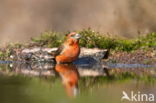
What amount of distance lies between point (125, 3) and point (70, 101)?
50.2 ft

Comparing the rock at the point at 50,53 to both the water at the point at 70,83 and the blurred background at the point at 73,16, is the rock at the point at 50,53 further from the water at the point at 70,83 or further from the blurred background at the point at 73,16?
the blurred background at the point at 73,16

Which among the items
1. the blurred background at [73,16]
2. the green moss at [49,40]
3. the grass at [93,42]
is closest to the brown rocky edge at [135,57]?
the grass at [93,42]

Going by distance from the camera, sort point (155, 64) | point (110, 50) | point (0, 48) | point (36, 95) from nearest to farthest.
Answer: point (36, 95) < point (155, 64) < point (110, 50) < point (0, 48)

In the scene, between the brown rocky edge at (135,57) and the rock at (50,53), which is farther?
the rock at (50,53)

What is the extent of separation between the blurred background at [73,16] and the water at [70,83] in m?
9.18

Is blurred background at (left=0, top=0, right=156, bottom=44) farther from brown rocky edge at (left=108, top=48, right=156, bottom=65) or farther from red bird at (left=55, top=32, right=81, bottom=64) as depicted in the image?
red bird at (left=55, top=32, right=81, bottom=64)

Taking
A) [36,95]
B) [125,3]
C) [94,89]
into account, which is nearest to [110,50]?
[94,89]

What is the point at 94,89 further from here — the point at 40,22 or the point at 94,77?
the point at 40,22

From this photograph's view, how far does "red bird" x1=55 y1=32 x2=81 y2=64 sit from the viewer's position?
15703mm

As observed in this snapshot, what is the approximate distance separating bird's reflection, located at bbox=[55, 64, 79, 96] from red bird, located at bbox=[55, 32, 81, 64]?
215mm

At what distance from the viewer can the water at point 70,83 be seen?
10.9 metres

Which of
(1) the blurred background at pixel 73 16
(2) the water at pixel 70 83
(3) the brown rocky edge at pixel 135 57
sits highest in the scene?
(1) the blurred background at pixel 73 16

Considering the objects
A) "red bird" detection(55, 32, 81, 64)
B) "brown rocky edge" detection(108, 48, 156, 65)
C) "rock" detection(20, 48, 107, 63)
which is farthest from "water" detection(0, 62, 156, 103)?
"brown rocky edge" detection(108, 48, 156, 65)

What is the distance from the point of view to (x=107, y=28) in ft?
82.1
